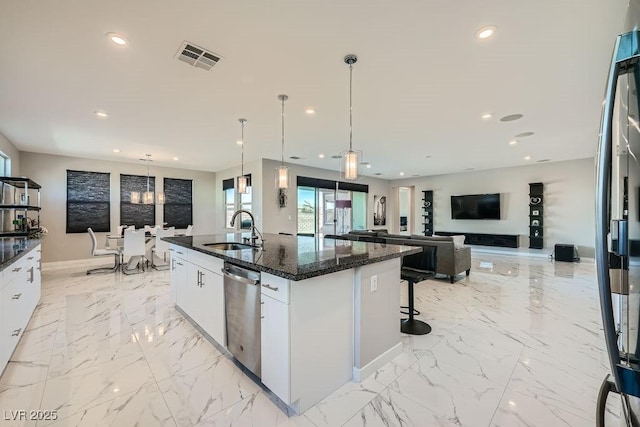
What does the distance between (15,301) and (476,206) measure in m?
10.4

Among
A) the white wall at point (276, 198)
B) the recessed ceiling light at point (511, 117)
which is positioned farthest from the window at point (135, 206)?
the recessed ceiling light at point (511, 117)

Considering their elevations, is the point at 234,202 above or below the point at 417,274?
above

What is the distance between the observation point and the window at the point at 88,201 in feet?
22.5

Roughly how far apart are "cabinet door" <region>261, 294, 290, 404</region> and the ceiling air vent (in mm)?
2270

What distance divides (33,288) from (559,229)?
37.3 feet

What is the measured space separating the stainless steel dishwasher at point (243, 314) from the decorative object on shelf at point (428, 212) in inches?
366

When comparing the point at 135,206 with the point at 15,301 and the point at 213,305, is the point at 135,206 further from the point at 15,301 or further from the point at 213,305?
the point at 213,305

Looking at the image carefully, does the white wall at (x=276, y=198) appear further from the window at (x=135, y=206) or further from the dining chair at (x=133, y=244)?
the window at (x=135, y=206)

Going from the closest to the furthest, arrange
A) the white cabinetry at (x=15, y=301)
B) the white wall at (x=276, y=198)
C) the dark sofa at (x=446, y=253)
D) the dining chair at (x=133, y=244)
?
the white cabinetry at (x=15, y=301) → the dark sofa at (x=446, y=253) → the dining chair at (x=133, y=244) → the white wall at (x=276, y=198)

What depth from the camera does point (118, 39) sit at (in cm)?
233

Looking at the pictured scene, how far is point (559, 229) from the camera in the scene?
7.86m

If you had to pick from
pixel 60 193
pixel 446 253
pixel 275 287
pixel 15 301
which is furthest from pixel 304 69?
pixel 60 193

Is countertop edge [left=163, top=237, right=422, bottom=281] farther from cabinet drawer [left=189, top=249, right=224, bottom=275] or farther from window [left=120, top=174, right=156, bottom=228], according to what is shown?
window [left=120, top=174, right=156, bottom=228]

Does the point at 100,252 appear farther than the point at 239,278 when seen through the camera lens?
Yes
